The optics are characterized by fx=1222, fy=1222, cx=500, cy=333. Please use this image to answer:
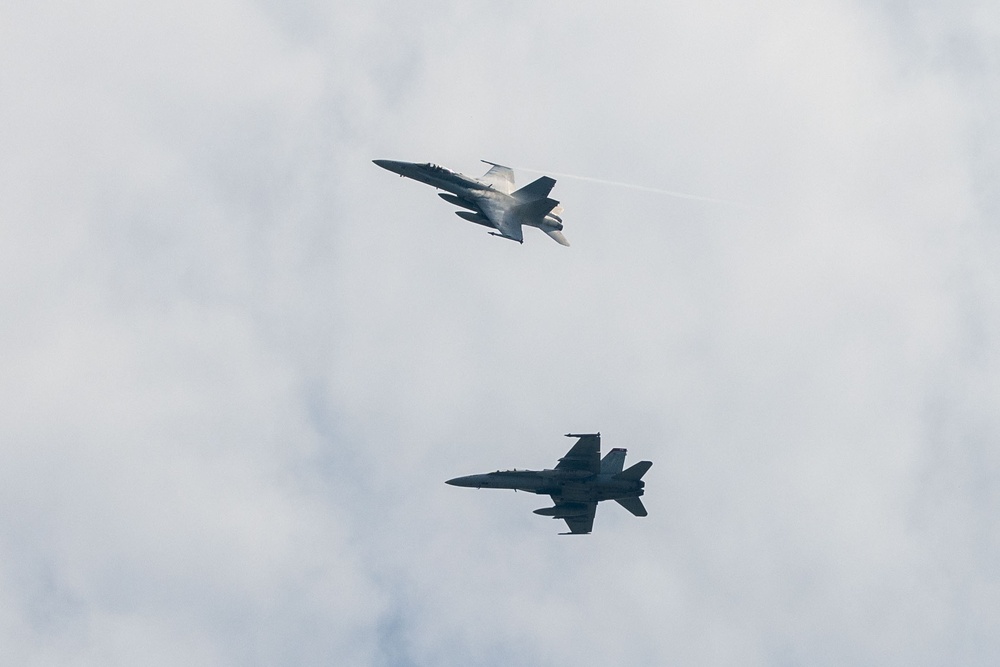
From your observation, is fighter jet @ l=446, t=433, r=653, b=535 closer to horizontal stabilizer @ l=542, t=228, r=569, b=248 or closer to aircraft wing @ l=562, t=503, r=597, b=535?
aircraft wing @ l=562, t=503, r=597, b=535

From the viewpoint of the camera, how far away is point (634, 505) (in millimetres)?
100000

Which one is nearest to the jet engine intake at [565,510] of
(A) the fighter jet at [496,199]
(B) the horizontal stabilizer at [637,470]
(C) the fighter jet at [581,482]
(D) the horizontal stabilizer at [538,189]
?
(C) the fighter jet at [581,482]

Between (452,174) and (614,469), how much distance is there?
30.4 metres

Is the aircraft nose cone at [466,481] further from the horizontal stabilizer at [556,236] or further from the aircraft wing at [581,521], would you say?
the horizontal stabilizer at [556,236]

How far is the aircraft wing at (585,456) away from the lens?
323ft

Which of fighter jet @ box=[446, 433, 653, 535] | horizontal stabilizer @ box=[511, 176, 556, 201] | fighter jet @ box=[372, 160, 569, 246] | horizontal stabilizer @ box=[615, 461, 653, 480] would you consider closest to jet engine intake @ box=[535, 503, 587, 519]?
fighter jet @ box=[446, 433, 653, 535]

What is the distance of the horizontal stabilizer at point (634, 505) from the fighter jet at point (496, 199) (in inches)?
918

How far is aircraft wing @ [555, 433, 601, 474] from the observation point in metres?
98.5

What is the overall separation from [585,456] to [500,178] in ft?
96.4

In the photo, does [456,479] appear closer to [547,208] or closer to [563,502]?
[563,502]

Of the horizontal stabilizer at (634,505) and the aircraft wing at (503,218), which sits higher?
the aircraft wing at (503,218)

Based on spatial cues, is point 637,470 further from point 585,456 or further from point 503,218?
point 503,218

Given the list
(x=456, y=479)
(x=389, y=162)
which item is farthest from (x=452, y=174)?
(x=456, y=479)

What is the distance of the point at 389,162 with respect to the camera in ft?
364
